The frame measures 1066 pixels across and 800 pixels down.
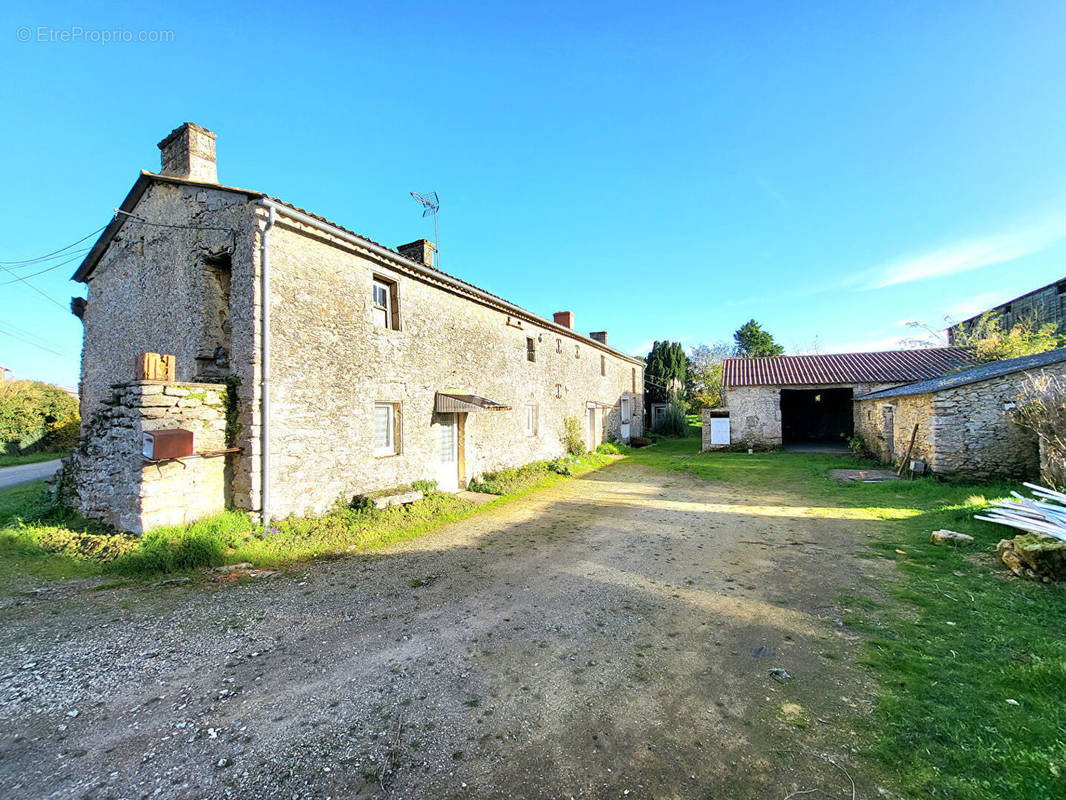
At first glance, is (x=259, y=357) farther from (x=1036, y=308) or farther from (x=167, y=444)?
(x=1036, y=308)

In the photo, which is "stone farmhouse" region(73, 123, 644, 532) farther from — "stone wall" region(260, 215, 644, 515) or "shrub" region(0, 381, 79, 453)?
"shrub" region(0, 381, 79, 453)

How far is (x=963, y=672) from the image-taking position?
336 centimetres

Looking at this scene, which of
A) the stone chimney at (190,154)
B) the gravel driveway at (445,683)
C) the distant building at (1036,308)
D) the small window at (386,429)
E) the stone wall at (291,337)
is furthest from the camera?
the distant building at (1036,308)

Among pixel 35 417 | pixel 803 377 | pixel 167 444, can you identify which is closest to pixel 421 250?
pixel 167 444

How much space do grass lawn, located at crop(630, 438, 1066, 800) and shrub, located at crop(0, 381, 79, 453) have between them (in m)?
28.5

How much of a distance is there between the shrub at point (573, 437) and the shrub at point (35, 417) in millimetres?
22350

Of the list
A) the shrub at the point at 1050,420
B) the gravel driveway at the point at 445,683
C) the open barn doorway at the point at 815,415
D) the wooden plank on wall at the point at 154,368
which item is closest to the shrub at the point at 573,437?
the gravel driveway at the point at 445,683

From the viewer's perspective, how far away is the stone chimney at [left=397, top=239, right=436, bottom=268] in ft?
37.4

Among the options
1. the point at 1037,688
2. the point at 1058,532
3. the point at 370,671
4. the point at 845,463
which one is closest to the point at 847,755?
the point at 1037,688

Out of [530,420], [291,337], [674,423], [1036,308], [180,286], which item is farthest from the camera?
[674,423]

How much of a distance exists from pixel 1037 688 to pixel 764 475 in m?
11.4

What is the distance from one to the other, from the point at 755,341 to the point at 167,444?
4287 cm

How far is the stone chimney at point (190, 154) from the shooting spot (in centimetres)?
877

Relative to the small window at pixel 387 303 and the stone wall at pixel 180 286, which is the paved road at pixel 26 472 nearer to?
the stone wall at pixel 180 286
